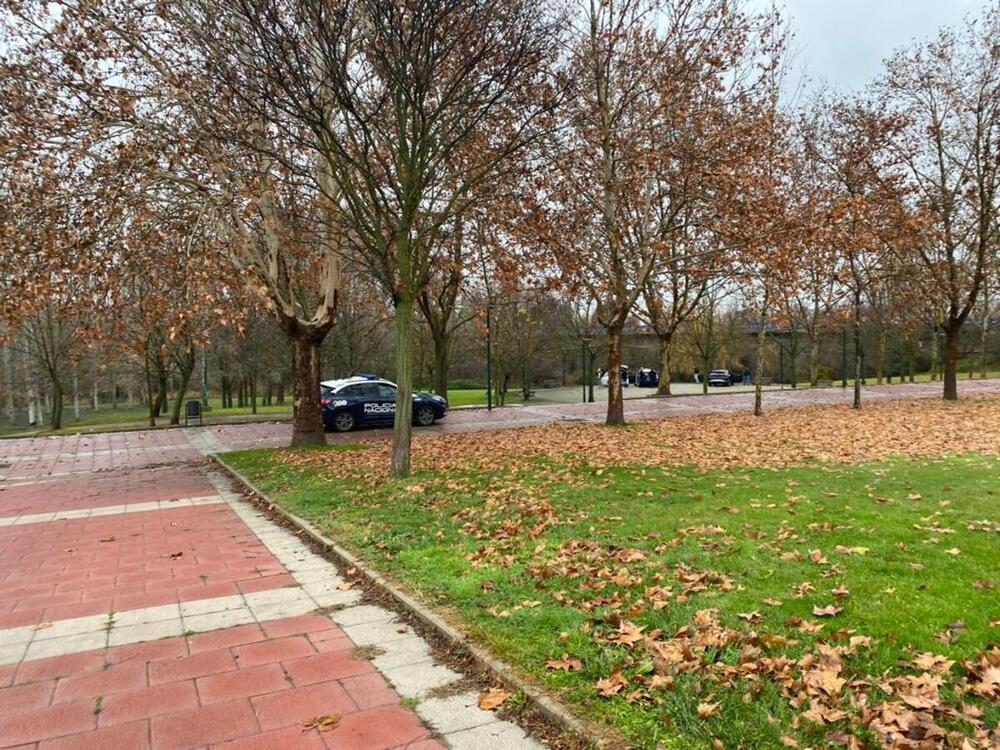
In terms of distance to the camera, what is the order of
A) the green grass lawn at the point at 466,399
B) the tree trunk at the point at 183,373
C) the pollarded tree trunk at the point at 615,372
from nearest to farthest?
the pollarded tree trunk at the point at 615,372 < the tree trunk at the point at 183,373 < the green grass lawn at the point at 466,399

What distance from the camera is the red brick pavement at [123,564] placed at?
203 inches

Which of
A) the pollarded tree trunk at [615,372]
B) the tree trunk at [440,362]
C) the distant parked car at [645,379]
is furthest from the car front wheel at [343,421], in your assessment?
the distant parked car at [645,379]

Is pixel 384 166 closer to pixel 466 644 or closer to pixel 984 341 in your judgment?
pixel 466 644

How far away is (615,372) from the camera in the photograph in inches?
689

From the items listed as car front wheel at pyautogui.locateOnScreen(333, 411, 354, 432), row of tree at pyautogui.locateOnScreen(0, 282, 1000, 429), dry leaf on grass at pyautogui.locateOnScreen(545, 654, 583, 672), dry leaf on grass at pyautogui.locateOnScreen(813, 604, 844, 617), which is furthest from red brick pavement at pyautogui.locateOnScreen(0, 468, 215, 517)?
dry leaf on grass at pyautogui.locateOnScreen(813, 604, 844, 617)

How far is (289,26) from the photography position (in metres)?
8.44

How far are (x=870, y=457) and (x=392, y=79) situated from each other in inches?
343

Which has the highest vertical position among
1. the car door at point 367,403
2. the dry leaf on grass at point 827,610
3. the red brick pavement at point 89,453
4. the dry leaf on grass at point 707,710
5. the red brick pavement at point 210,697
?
the car door at point 367,403

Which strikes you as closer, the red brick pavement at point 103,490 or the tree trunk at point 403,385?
the red brick pavement at point 103,490

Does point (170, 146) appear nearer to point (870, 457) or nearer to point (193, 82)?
point (193, 82)

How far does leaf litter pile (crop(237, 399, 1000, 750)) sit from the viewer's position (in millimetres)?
2912

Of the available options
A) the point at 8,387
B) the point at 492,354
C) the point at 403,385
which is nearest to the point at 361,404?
the point at 403,385

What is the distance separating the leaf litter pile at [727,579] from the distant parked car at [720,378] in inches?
1557

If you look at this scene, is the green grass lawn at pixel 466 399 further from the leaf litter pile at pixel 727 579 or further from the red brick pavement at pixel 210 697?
the red brick pavement at pixel 210 697
